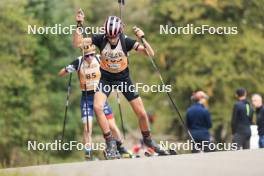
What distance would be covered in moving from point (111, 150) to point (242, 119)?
3848mm

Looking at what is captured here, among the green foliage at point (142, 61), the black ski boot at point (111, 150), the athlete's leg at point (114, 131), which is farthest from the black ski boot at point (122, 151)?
the green foliage at point (142, 61)

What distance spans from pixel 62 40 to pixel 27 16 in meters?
2.28

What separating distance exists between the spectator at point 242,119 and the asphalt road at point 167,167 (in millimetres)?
4072

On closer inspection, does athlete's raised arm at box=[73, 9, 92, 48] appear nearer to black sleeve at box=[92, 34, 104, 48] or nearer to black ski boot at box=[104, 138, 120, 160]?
black sleeve at box=[92, 34, 104, 48]

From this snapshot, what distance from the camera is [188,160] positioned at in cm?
1534

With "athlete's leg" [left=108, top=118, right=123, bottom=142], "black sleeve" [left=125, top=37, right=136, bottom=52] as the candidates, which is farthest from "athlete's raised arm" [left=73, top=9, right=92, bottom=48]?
"athlete's leg" [left=108, top=118, right=123, bottom=142]

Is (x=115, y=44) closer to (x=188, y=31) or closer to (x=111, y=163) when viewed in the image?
(x=111, y=163)

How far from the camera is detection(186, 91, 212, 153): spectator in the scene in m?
19.9

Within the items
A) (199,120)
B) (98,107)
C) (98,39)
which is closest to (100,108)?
(98,107)

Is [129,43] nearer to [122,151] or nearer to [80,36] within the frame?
[80,36]

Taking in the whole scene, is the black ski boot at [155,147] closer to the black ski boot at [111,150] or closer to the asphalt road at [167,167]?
the black ski boot at [111,150]

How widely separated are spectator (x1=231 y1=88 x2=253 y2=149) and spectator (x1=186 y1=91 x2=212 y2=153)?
1.58 feet

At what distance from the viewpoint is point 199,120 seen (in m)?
20.0

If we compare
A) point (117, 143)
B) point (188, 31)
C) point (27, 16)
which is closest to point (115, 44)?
point (117, 143)
